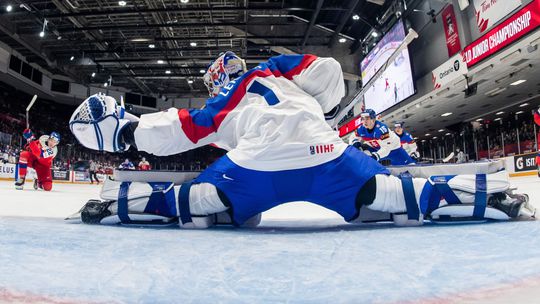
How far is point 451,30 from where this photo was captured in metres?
8.93

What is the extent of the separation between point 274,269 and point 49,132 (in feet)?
71.1

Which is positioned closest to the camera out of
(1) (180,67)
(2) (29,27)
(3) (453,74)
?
(3) (453,74)

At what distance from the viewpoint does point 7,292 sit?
520mm

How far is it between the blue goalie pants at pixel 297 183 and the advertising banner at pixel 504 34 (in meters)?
6.75

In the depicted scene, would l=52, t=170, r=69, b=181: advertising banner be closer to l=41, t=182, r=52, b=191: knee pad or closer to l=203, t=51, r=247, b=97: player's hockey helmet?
l=41, t=182, r=52, b=191: knee pad

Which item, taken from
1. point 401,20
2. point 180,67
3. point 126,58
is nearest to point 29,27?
point 126,58

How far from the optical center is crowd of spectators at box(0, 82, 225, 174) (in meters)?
14.3

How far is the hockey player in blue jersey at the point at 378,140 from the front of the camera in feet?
17.3

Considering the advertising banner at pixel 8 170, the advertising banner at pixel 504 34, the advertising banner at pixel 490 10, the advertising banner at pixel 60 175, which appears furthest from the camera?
the advertising banner at pixel 60 175

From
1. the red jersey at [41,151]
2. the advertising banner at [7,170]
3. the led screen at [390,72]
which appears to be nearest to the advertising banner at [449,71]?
the led screen at [390,72]

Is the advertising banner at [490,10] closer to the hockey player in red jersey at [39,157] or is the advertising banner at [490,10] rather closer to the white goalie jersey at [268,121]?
the white goalie jersey at [268,121]

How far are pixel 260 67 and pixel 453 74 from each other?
8.87 meters

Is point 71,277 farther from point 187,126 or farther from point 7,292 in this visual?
point 187,126

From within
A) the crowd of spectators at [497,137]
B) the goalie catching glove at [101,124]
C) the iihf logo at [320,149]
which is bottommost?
the iihf logo at [320,149]
